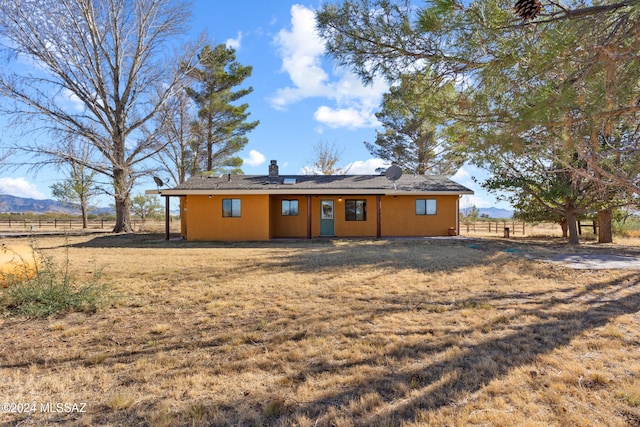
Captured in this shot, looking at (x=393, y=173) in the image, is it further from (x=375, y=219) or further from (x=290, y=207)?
(x=290, y=207)

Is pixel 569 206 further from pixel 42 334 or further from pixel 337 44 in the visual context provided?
pixel 42 334

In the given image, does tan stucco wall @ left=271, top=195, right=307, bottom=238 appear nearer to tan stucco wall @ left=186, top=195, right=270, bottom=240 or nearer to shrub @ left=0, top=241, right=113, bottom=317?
tan stucco wall @ left=186, top=195, right=270, bottom=240

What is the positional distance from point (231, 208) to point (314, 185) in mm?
3746

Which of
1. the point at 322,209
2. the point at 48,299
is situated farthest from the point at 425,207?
the point at 48,299

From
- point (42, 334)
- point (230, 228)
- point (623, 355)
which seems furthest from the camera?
point (230, 228)

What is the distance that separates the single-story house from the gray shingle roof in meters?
0.04

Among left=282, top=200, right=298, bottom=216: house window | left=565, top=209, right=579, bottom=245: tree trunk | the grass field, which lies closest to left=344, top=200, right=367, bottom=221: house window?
left=282, top=200, right=298, bottom=216: house window

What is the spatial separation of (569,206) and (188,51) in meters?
19.8

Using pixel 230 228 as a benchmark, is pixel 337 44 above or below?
above

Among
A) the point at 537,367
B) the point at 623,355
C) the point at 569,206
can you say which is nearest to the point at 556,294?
the point at 623,355

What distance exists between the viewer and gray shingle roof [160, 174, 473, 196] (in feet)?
44.4

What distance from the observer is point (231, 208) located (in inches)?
561

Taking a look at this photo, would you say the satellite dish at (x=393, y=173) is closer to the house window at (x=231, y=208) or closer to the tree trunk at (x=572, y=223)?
the tree trunk at (x=572, y=223)

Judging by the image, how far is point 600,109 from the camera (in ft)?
9.04
